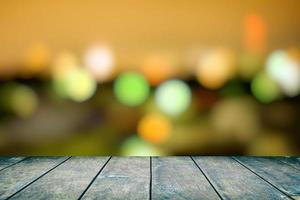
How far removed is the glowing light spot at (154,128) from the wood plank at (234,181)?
0.18 meters

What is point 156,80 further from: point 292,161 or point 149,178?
point 292,161

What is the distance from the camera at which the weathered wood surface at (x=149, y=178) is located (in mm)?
892

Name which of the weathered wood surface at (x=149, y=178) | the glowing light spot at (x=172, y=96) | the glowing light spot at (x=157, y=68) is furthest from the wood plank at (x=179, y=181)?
the glowing light spot at (x=157, y=68)

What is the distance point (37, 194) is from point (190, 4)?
0.95 metres

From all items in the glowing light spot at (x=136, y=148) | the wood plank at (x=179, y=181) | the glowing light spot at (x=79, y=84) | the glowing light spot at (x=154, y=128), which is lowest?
the wood plank at (x=179, y=181)

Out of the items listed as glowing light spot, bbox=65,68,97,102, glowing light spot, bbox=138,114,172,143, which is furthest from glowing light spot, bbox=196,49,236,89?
glowing light spot, bbox=65,68,97,102

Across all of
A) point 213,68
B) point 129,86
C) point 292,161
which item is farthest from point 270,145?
point 129,86

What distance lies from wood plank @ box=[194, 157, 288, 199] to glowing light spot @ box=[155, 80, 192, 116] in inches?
9.0

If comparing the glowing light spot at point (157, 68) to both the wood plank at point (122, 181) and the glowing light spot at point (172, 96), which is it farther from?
the wood plank at point (122, 181)

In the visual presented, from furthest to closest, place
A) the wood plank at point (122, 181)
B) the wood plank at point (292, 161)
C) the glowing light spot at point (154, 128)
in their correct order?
1. the glowing light spot at point (154, 128)
2. the wood plank at point (292, 161)
3. the wood plank at point (122, 181)

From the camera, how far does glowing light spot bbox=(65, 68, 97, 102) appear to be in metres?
1.45

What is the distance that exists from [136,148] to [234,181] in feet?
1.69

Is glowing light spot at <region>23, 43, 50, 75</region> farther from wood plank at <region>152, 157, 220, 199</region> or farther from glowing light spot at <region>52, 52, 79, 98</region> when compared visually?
wood plank at <region>152, 157, 220, 199</region>

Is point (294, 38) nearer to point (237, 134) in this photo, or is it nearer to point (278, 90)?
point (278, 90)
